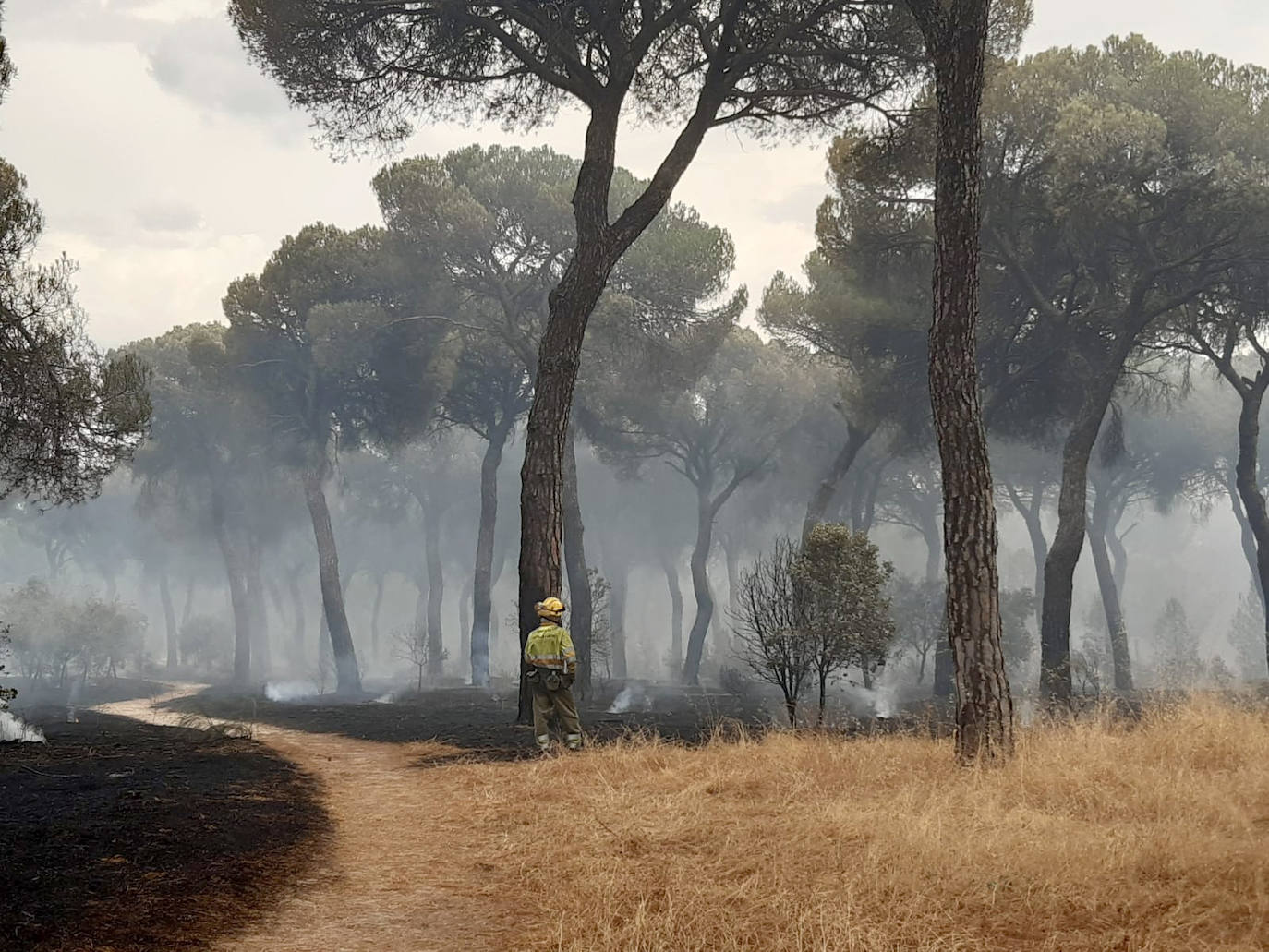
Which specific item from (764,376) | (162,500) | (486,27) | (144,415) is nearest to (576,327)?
(486,27)

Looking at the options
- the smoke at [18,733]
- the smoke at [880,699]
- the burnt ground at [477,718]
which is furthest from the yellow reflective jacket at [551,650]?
the smoke at [880,699]

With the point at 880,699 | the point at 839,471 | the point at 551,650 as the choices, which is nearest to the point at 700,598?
the point at 880,699

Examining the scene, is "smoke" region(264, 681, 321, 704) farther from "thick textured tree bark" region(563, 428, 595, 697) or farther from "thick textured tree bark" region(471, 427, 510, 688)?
"thick textured tree bark" region(563, 428, 595, 697)

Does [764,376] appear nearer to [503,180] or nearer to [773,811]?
[503,180]

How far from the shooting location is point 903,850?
5.88 meters

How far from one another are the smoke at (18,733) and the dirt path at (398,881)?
442 centimetres

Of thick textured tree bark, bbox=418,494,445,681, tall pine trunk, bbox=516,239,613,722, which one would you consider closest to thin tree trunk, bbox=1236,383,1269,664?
tall pine trunk, bbox=516,239,613,722

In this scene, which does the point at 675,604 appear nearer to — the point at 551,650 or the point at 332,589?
the point at 332,589

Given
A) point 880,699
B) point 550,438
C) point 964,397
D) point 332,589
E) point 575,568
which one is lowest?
point 880,699

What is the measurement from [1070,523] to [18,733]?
1715cm

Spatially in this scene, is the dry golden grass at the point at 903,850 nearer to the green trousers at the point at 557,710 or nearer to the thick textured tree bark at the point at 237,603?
the green trousers at the point at 557,710

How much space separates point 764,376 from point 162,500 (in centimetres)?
2862

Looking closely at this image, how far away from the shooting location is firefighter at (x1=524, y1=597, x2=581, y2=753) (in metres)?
12.4

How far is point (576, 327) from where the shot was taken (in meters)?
15.2
